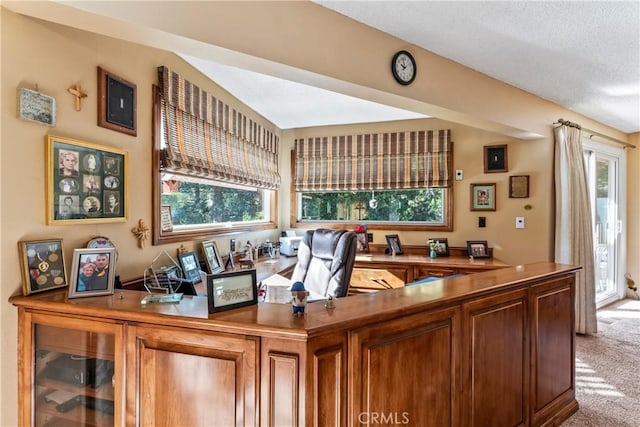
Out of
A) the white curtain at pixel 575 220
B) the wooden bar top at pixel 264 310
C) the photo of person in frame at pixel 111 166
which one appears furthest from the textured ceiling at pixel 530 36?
the wooden bar top at pixel 264 310

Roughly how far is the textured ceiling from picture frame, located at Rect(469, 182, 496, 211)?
3.65ft

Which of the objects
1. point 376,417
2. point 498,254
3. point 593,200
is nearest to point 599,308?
point 593,200

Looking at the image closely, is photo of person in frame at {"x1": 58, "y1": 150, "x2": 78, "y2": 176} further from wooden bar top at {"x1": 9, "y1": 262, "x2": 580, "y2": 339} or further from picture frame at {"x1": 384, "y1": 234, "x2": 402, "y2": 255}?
picture frame at {"x1": 384, "y1": 234, "x2": 402, "y2": 255}

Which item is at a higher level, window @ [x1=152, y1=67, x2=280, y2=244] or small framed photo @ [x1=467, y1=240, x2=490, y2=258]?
window @ [x1=152, y1=67, x2=280, y2=244]

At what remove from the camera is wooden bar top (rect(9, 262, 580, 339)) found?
1.26 m

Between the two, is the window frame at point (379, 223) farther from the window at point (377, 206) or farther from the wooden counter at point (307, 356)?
the wooden counter at point (307, 356)

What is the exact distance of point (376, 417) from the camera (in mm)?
1426

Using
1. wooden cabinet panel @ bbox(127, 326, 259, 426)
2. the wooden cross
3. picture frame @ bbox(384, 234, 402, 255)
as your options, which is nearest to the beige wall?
the wooden cross

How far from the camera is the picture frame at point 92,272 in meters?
1.64

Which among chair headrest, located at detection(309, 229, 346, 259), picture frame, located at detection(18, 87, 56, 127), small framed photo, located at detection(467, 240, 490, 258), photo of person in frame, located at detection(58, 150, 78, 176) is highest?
picture frame, located at detection(18, 87, 56, 127)

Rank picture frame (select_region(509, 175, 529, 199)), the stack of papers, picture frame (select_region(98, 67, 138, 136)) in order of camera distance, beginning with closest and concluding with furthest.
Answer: picture frame (select_region(98, 67, 138, 136)) < the stack of papers < picture frame (select_region(509, 175, 529, 199))

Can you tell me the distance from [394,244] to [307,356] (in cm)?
327

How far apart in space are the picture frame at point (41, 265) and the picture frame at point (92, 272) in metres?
0.13

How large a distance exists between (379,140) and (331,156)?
0.63 meters
